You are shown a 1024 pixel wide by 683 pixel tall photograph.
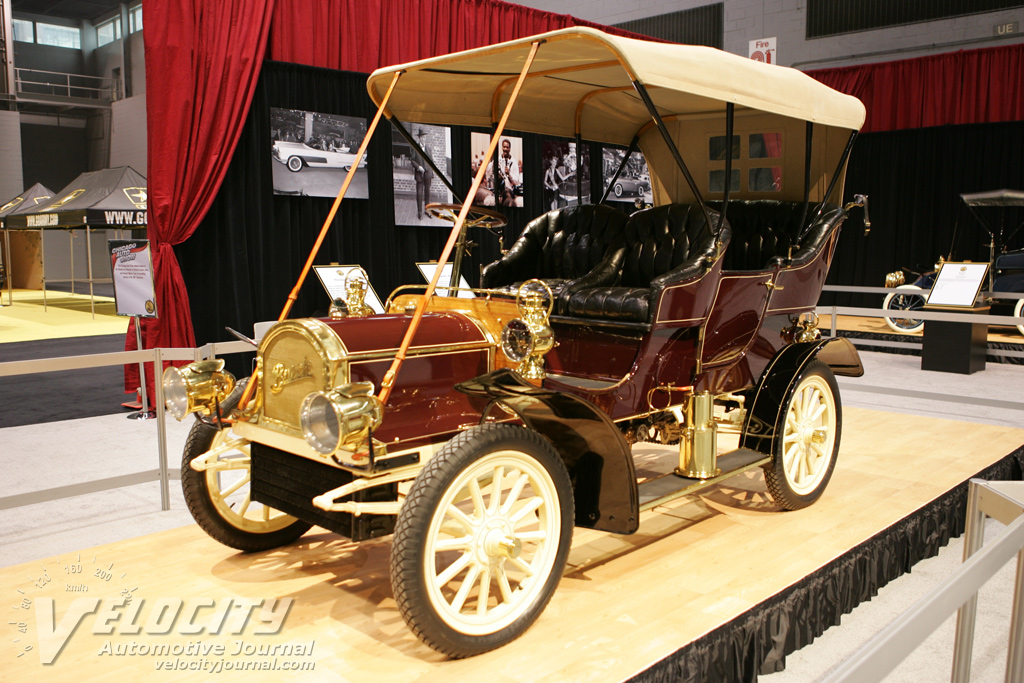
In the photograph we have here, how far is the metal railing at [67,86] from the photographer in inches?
528

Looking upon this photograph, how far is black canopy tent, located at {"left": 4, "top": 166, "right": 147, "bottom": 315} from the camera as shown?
28.2 ft

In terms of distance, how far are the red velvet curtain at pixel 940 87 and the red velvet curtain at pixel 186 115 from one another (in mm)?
8552

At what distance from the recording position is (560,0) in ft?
41.7

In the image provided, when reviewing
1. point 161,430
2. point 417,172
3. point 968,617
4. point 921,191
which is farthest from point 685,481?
point 921,191

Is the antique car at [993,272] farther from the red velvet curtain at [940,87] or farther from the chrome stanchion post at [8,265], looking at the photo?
the chrome stanchion post at [8,265]

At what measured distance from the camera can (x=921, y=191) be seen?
1145cm

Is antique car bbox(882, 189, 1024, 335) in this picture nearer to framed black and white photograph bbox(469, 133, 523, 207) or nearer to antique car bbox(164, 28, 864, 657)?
framed black and white photograph bbox(469, 133, 523, 207)

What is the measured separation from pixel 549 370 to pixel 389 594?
1079 mm

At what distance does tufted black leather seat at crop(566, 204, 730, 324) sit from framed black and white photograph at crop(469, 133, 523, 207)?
12.7 feet

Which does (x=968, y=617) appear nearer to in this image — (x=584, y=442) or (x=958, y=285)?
(x=584, y=442)

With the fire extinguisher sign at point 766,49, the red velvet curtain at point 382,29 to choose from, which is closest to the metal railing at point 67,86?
the red velvet curtain at point 382,29

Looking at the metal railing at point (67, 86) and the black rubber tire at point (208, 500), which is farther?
the metal railing at point (67, 86)

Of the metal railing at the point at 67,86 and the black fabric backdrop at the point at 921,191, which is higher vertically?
the metal railing at the point at 67,86

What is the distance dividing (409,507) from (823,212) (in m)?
2.76
